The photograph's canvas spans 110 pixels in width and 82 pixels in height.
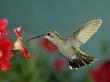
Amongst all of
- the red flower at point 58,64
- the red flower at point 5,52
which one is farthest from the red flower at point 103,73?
the red flower at point 5,52

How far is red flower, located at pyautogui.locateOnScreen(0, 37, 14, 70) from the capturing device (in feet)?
4.45

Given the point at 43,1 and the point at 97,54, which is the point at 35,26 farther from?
the point at 97,54

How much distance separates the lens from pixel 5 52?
1415 millimetres

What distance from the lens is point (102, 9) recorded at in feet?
19.3

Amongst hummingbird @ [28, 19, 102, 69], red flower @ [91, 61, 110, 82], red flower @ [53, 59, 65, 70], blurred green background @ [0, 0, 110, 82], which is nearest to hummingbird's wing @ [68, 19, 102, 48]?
hummingbird @ [28, 19, 102, 69]

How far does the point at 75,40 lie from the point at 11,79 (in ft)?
9.10

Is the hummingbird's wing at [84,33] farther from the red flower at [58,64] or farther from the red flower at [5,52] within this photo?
the red flower at [58,64]

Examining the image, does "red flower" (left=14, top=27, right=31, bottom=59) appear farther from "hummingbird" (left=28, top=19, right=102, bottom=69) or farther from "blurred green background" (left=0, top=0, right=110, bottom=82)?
"blurred green background" (left=0, top=0, right=110, bottom=82)

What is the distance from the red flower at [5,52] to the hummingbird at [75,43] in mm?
122

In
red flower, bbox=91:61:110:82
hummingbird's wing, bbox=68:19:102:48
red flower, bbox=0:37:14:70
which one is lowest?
red flower, bbox=91:61:110:82

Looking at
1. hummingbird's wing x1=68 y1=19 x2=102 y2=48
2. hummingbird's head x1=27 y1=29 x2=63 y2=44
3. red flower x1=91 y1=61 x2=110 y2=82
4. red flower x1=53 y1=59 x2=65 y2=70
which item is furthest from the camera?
red flower x1=53 y1=59 x2=65 y2=70

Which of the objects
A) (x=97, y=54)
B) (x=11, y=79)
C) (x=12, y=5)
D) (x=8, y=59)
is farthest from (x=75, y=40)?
(x=12, y=5)

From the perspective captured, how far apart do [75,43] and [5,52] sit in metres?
0.21

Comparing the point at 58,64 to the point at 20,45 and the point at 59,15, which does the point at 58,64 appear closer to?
the point at 59,15
